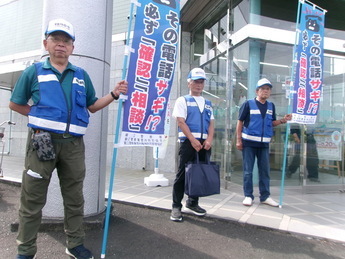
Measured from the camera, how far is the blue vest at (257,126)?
383 centimetres

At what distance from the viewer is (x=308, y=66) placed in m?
4.07

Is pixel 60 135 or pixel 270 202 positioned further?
pixel 270 202

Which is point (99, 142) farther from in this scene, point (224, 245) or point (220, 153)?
point (220, 153)

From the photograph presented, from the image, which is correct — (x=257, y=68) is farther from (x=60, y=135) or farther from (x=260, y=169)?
(x=60, y=135)

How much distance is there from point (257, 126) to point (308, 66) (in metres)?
1.36

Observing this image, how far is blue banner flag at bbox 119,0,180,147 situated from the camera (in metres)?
2.42

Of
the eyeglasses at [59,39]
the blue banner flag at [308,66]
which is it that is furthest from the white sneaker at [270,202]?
the eyeglasses at [59,39]

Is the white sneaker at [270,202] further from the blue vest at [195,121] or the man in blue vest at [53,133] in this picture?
the man in blue vest at [53,133]

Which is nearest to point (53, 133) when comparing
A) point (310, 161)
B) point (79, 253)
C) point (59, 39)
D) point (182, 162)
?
point (59, 39)

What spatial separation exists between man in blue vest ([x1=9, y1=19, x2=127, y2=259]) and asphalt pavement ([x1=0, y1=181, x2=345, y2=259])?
0.46 m

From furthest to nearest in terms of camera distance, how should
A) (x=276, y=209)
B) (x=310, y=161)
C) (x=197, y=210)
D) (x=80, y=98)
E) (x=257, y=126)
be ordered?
(x=310, y=161) → (x=257, y=126) → (x=276, y=209) → (x=197, y=210) → (x=80, y=98)

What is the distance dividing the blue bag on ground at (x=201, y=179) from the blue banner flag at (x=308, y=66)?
182 centimetres

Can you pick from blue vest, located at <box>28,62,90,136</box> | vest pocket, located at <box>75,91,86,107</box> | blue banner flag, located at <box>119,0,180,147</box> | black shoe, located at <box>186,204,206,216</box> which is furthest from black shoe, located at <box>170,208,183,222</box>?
vest pocket, located at <box>75,91,86,107</box>

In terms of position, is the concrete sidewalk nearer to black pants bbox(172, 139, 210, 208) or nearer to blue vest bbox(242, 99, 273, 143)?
black pants bbox(172, 139, 210, 208)
